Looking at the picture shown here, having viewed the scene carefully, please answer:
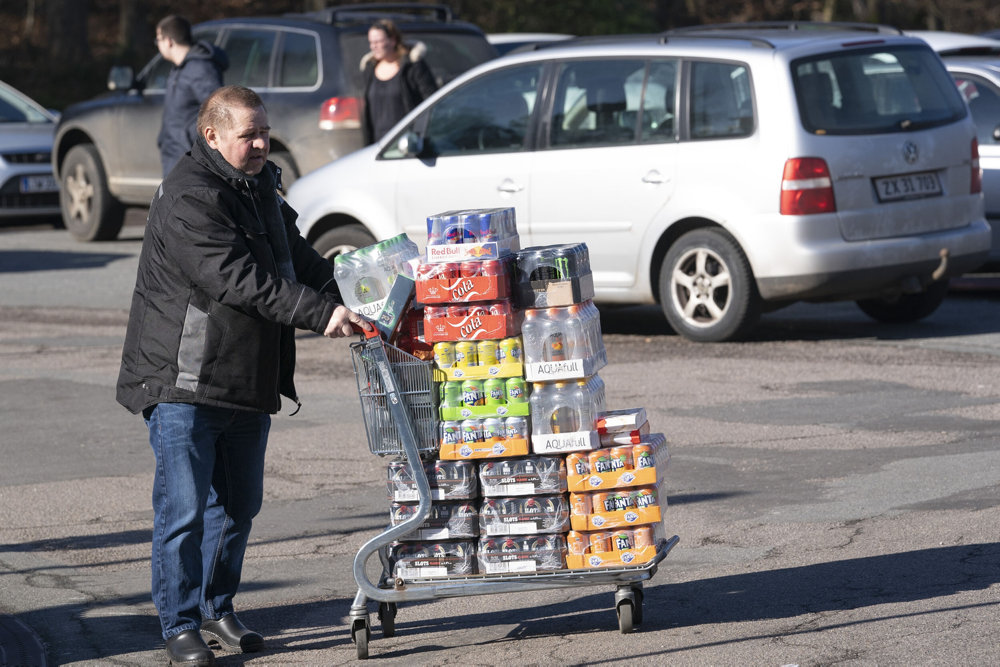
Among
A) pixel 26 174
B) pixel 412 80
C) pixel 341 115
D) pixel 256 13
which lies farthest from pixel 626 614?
pixel 256 13

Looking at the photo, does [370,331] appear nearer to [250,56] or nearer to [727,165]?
[727,165]

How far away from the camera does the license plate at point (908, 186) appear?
9.99 metres

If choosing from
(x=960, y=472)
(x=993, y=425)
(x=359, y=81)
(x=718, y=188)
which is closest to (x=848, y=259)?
(x=718, y=188)

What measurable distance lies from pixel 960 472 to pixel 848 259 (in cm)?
322

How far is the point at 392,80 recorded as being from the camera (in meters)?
12.3

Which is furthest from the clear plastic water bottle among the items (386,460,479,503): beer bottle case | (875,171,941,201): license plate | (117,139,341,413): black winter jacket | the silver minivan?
(875,171,941,201): license plate

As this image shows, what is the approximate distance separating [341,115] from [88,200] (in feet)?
15.1

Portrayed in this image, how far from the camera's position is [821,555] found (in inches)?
227

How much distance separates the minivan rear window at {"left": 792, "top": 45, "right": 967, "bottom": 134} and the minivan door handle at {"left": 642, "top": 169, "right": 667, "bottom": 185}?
0.98 meters

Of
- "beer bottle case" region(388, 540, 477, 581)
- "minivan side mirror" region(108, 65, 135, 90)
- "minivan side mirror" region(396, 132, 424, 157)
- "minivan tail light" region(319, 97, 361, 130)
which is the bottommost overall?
"beer bottle case" region(388, 540, 477, 581)

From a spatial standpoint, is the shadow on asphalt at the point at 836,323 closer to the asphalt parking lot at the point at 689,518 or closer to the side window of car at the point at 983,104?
the asphalt parking lot at the point at 689,518

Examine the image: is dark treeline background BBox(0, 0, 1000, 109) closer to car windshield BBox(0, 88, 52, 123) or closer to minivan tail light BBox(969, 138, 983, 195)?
car windshield BBox(0, 88, 52, 123)

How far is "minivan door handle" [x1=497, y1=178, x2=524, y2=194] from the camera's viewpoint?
10734 mm

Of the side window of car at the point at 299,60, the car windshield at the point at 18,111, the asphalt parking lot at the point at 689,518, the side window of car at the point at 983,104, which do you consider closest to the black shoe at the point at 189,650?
the asphalt parking lot at the point at 689,518
